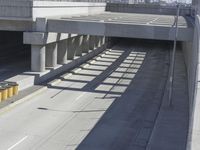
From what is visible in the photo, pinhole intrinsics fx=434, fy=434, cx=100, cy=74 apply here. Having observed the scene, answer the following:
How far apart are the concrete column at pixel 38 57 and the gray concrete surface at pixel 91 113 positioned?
260 cm

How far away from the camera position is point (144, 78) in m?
43.1

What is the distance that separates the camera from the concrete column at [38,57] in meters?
38.3

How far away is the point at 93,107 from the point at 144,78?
14.2 meters

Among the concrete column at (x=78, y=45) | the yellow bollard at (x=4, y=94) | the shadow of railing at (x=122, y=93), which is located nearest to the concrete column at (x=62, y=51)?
the shadow of railing at (x=122, y=93)

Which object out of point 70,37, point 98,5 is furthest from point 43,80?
point 98,5

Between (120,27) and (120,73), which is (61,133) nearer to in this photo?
(120,27)

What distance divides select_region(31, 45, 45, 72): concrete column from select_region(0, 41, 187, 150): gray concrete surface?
2.60m

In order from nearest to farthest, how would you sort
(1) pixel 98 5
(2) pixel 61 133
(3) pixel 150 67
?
(2) pixel 61 133, (3) pixel 150 67, (1) pixel 98 5

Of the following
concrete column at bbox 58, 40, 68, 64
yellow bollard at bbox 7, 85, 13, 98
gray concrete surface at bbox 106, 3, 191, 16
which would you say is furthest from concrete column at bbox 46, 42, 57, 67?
gray concrete surface at bbox 106, 3, 191, 16

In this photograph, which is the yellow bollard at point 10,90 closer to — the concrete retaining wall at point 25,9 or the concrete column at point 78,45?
the concrete retaining wall at point 25,9

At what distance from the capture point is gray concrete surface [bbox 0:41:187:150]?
72.9 ft

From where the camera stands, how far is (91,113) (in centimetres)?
2817

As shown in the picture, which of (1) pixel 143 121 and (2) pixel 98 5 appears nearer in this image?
(1) pixel 143 121

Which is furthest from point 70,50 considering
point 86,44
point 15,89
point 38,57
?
point 15,89
